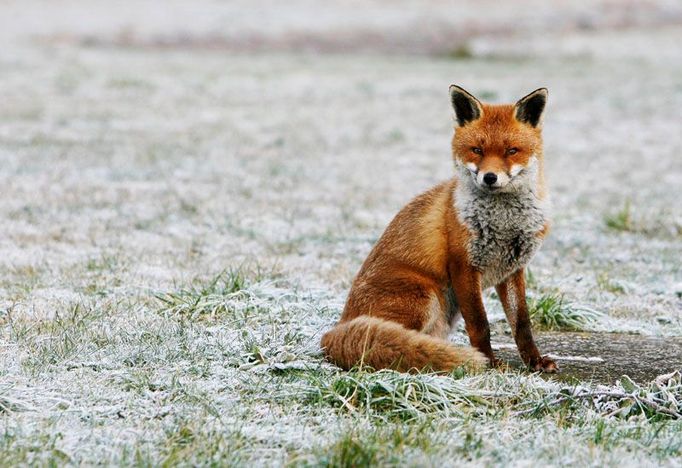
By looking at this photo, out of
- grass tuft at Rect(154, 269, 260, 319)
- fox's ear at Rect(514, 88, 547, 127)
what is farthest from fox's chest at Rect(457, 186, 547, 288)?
grass tuft at Rect(154, 269, 260, 319)

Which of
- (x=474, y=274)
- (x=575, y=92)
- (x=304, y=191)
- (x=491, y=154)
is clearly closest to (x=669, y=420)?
(x=474, y=274)

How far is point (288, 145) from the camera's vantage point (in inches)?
623

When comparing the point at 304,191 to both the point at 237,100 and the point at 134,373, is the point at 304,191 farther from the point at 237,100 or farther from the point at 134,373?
the point at 237,100

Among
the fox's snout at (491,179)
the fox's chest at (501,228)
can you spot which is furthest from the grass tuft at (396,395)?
the fox's snout at (491,179)

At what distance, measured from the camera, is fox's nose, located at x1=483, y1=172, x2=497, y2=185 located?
4.83 meters

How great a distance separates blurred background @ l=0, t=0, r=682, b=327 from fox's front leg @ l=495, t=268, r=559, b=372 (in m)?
1.69

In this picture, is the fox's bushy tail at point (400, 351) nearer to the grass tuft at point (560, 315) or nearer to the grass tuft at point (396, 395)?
the grass tuft at point (396, 395)

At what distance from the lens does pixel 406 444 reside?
3855mm

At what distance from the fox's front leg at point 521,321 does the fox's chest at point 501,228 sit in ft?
0.64

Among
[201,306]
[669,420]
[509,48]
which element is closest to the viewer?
[669,420]

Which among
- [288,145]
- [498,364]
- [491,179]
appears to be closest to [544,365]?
[498,364]

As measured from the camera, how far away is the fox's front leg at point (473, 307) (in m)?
5.07

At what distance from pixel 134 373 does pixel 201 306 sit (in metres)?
1.31

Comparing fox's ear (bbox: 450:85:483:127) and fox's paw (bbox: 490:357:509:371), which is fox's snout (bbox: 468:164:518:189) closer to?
fox's ear (bbox: 450:85:483:127)
